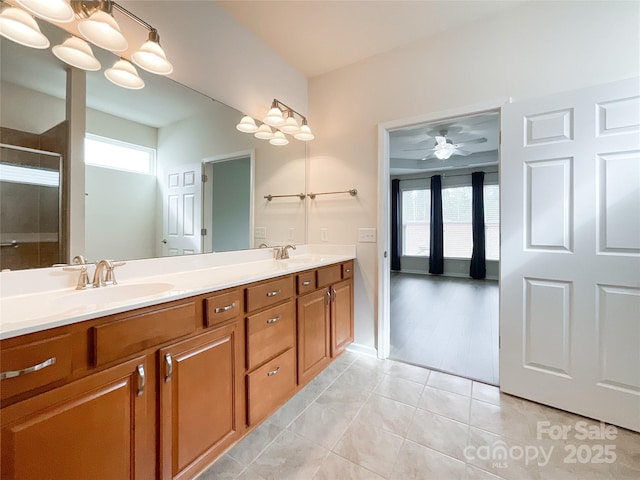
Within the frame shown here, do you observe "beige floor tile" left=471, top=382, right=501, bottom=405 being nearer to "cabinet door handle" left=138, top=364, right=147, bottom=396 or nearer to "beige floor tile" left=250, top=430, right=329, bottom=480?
"beige floor tile" left=250, top=430, right=329, bottom=480

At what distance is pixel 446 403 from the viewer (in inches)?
69.9

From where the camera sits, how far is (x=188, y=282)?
1352 millimetres

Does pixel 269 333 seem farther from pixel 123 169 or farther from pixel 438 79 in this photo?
pixel 438 79

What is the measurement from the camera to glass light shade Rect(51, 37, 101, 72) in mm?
1188

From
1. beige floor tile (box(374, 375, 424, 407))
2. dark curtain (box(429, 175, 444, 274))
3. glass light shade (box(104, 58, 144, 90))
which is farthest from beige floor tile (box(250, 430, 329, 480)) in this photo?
dark curtain (box(429, 175, 444, 274))

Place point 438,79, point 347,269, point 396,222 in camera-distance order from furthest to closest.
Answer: point 396,222, point 347,269, point 438,79

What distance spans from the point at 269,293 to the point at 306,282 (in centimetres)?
37

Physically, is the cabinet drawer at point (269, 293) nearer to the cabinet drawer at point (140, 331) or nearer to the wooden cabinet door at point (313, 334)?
the wooden cabinet door at point (313, 334)

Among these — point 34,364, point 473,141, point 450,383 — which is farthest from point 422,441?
point 473,141

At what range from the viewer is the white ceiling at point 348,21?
6.09ft

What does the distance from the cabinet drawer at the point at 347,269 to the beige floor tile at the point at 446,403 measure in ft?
3.31

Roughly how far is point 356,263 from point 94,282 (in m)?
1.86

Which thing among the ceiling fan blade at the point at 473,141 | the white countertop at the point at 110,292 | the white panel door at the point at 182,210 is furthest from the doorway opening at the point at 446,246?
the white panel door at the point at 182,210

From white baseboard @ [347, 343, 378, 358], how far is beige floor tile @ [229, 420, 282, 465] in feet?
3.55
